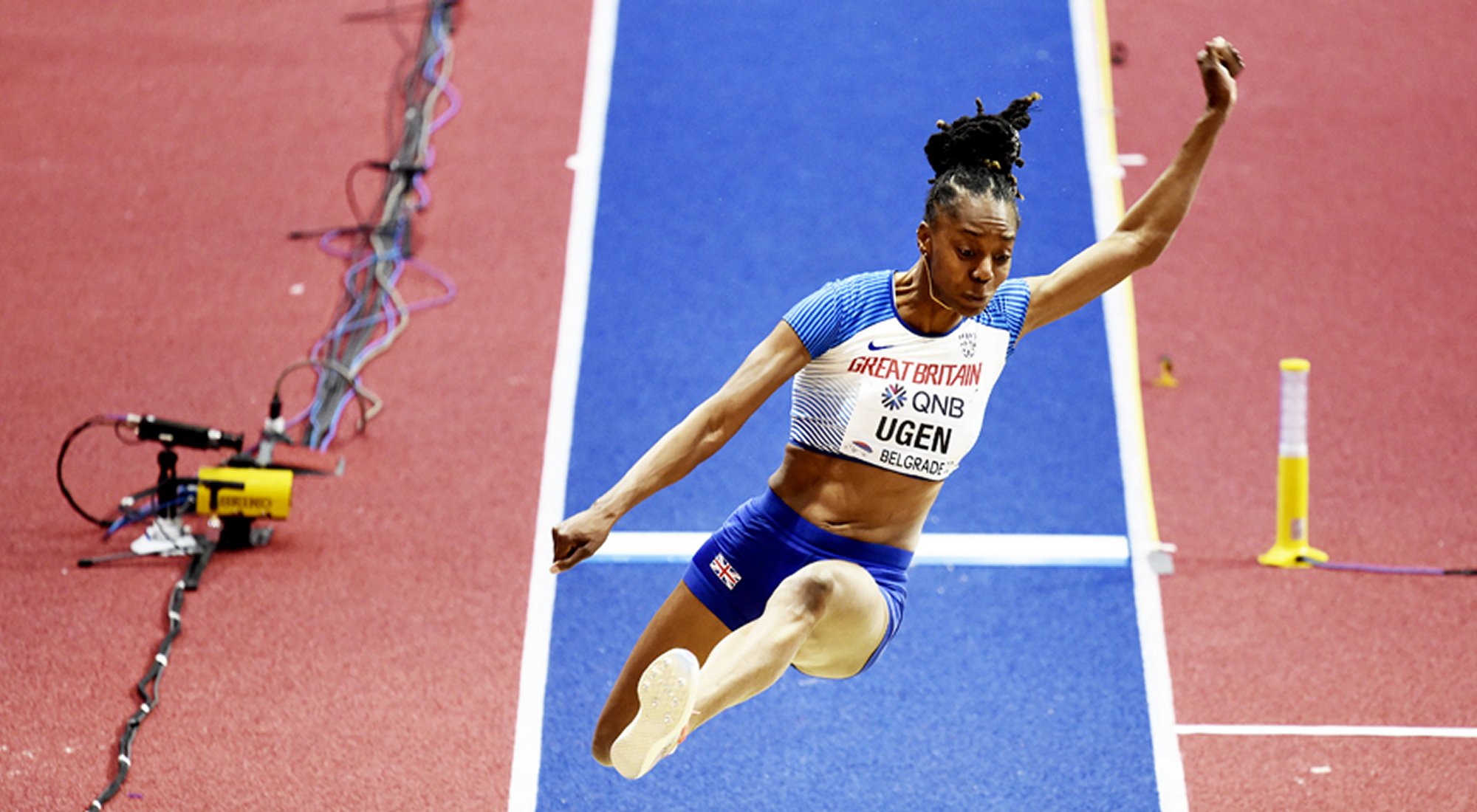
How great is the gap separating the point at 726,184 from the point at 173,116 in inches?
115

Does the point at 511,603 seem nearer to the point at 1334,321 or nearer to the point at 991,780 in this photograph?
the point at 991,780

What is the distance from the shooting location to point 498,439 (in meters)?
6.39

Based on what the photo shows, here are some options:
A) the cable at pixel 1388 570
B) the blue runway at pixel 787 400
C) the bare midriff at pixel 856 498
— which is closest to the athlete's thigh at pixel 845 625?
the bare midriff at pixel 856 498

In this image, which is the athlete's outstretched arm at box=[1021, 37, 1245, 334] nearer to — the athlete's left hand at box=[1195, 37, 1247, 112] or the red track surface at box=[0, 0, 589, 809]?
the athlete's left hand at box=[1195, 37, 1247, 112]

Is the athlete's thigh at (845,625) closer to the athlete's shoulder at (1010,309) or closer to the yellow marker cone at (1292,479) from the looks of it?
the athlete's shoulder at (1010,309)

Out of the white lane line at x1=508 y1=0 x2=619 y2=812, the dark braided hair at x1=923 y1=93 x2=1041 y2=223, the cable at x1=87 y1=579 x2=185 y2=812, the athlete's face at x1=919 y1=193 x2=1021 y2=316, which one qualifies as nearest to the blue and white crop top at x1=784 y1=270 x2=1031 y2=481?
the athlete's face at x1=919 y1=193 x2=1021 y2=316

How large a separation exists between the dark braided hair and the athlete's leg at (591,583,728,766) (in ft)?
3.60

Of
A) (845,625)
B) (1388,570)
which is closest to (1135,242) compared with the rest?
(845,625)

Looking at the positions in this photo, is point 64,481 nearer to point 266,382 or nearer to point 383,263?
point 266,382

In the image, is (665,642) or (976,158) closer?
(976,158)

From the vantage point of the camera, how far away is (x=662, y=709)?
3.22 meters

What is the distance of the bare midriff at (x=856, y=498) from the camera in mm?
3688

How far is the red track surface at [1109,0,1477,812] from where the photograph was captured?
5.25m

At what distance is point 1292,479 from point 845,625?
2786mm
